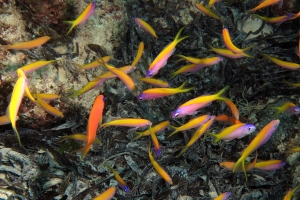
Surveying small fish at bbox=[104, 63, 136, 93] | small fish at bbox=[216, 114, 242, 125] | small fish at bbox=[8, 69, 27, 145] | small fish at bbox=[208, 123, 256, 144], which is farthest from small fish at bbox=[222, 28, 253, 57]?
small fish at bbox=[8, 69, 27, 145]

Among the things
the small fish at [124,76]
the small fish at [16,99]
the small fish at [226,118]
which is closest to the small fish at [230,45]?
the small fish at [226,118]

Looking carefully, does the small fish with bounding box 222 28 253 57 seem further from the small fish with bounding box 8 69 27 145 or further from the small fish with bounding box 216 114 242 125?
the small fish with bounding box 8 69 27 145

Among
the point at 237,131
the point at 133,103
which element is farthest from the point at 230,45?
the point at 133,103

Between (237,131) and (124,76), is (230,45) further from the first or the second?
(124,76)

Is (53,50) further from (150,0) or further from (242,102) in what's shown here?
(242,102)

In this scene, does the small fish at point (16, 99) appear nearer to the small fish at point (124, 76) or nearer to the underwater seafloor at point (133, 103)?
the small fish at point (124, 76)

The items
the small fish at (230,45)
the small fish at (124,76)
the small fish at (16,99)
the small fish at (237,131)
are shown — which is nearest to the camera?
the small fish at (16,99)

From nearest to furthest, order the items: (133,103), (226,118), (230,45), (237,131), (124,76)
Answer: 1. (237,131)
2. (124,76)
3. (230,45)
4. (226,118)
5. (133,103)

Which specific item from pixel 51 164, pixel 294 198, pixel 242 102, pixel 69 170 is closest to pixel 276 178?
pixel 294 198

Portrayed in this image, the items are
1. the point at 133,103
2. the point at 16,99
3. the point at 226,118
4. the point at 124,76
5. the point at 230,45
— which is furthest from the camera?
the point at 133,103
